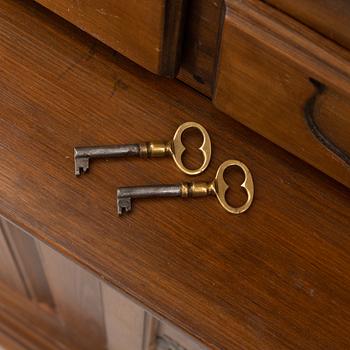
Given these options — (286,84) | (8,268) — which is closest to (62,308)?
(8,268)

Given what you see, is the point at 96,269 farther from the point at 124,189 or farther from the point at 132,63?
the point at 132,63

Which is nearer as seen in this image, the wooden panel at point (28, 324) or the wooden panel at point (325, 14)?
the wooden panel at point (325, 14)

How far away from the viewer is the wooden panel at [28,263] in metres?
0.78

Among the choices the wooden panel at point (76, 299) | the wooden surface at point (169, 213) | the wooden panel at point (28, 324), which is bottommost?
the wooden panel at point (28, 324)

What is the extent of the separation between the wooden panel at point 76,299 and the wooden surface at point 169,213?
14cm

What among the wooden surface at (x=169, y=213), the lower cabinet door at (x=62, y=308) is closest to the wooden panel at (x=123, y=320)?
the lower cabinet door at (x=62, y=308)

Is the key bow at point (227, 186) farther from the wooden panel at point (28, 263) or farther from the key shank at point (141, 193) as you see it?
the wooden panel at point (28, 263)

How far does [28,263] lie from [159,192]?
380 mm

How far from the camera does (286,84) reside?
474mm

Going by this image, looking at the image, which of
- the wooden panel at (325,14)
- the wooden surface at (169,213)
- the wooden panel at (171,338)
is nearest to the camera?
the wooden panel at (325,14)

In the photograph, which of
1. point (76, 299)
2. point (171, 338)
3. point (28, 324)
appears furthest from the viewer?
point (28, 324)

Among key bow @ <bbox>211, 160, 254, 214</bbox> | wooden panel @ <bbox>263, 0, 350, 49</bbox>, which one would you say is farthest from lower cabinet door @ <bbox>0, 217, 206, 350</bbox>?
wooden panel @ <bbox>263, 0, 350, 49</bbox>

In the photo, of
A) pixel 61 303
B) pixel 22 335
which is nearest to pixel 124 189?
pixel 61 303

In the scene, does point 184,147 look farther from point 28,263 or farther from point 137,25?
point 28,263
